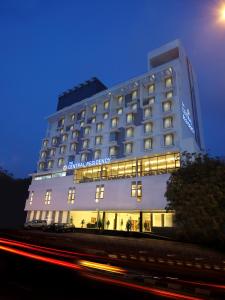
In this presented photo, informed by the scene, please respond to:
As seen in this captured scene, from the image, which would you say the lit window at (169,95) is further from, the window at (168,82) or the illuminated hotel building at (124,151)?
the window at (168,82)

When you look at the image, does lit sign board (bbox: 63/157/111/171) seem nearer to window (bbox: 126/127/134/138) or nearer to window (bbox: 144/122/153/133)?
window (bbox: 126/127/134/138)

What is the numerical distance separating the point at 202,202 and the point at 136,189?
20.2 metres

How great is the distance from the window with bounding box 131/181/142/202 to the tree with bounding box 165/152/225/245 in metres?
15.2

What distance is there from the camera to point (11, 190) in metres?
65.2

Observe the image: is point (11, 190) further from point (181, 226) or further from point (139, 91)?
point (181, 226)

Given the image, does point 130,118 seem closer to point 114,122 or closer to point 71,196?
point 114,122

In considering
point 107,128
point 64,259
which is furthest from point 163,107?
point 64,259

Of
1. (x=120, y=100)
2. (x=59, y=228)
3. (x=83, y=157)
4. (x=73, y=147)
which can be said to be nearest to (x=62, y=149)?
(x=73, y=147)

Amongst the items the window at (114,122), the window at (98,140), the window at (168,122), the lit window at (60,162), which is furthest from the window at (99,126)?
the window at (168,122)

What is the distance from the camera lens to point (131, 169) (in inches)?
1836

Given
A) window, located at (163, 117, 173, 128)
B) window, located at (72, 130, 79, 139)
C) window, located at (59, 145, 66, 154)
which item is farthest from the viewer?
window, located at (59, 145, 66, 154)

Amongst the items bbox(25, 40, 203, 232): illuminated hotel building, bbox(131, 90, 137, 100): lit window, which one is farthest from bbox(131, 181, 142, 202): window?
bbox(131, 90, 137, 100): lit window

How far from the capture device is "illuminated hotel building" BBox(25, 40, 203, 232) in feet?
140

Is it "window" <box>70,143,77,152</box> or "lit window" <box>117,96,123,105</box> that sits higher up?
"lit window" <box>117,96,123,105</box>
